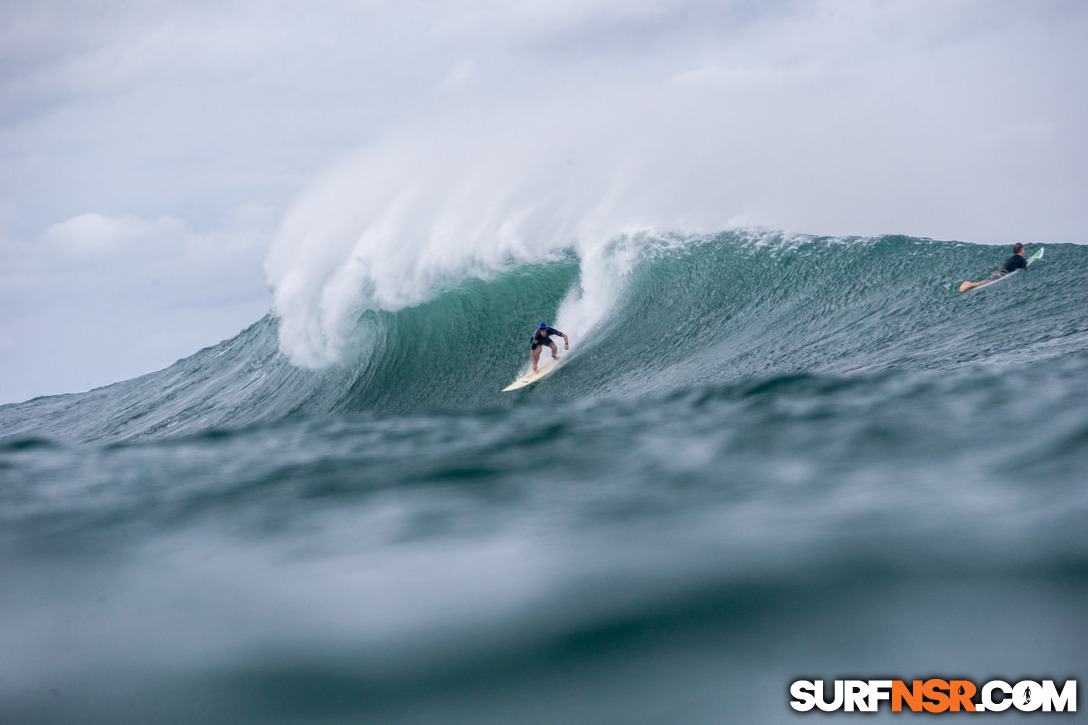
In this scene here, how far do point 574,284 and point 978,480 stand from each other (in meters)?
11.8

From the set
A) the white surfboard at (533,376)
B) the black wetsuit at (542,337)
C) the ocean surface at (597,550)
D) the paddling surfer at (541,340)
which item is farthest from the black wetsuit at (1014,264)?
the white surfboard at (533,376)

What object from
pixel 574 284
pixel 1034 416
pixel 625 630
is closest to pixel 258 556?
pixel 625 630

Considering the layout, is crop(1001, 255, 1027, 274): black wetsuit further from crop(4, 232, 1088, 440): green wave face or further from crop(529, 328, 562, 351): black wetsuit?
crop(529, 328, 562, 351): black wetsuit

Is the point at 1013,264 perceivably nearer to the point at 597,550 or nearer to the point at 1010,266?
the point at 1010,266

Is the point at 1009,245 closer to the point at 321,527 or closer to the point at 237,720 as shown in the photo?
the point at 321,527

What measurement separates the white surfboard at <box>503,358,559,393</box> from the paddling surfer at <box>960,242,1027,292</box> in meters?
6.25

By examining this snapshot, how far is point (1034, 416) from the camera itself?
5.88 m

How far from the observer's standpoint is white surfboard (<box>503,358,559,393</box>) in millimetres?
13180

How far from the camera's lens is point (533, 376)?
1338cm

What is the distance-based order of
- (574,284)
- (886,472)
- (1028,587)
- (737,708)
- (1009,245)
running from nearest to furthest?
(737,708) < (1028,587) < (886,472) < (1009,245) < (574,284)

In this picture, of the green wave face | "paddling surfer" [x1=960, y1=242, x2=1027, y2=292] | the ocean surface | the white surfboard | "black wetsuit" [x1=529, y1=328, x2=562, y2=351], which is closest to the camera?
the ocean surface

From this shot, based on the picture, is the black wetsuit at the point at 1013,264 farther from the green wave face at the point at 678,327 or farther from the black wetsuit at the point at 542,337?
the black wetsuit at the point at 542,337

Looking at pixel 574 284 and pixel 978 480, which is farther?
pixel 574 284

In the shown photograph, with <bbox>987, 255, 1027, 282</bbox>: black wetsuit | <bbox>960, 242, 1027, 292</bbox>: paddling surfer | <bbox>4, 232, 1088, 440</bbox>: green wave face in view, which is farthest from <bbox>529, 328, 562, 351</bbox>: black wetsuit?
<bbox>987, 255, 1027, 282</bbox>: black wetsuit
